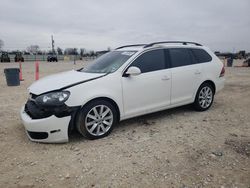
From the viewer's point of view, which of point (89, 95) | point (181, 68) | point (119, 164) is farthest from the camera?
point (181, 68)

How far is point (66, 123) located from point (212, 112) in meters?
3.57

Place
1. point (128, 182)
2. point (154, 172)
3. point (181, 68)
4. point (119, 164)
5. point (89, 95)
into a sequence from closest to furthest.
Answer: point (128, 182) → point (154, 172) → point (119, 164) → point (89, 95) → point (181, 68)

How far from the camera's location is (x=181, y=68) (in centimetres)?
505

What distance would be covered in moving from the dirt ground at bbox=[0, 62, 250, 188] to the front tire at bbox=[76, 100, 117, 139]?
165 mm

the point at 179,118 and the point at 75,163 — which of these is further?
the point at 179,118

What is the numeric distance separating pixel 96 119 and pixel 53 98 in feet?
2.60

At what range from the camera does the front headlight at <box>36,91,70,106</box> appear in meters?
3.62

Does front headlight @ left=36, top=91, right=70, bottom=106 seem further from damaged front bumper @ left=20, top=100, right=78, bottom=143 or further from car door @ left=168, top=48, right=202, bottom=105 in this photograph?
car door @ left=168, top=48, right=202, bottom=105

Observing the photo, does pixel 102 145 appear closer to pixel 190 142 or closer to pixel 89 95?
pixel 89 95

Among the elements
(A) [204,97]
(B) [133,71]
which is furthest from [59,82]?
(A) [204,97]

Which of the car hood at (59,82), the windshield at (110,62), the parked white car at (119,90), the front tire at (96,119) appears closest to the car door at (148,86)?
the parked white car at (119,90)

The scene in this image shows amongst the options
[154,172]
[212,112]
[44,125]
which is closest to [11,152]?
[44,125]

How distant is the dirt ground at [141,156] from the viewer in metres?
2.83

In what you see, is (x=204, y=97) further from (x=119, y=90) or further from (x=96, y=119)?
(x=96, y=119)
